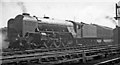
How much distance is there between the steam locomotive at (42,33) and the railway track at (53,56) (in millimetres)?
5579

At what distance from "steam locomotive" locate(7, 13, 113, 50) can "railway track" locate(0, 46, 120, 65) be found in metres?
5.58

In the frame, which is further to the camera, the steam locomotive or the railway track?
the steam locomotive

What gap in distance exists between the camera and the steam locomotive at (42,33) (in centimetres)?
1695

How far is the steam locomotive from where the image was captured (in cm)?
1695

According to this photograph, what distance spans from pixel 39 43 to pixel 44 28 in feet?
8.12

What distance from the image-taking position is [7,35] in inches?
702

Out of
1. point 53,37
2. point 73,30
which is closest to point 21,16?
point 53,37

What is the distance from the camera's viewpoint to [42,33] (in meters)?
18.3

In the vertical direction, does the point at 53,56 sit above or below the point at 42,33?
below

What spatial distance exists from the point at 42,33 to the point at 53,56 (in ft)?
31.9

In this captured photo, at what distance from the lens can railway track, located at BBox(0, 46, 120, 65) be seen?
25.3 feet

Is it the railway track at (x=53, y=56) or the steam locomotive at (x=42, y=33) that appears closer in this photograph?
the railway track at (x=53, y=56)

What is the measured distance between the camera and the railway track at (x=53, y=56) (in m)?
7.72

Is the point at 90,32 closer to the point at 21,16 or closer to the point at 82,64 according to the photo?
the point at 21,16
